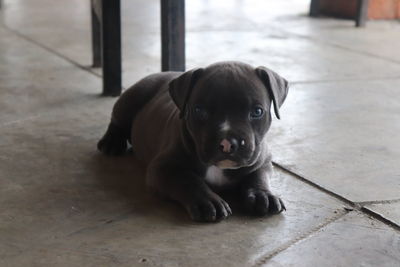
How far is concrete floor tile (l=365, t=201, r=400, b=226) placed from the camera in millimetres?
2652

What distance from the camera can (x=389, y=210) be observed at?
2730mm

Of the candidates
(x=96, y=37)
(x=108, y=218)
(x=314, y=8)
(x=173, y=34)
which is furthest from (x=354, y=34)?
(x=108, y=218)

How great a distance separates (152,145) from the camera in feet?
10.1

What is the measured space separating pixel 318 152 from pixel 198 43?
10.8 feet

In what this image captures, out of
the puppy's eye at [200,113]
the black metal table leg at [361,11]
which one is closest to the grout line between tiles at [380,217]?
the puppy's eye at [200,113]

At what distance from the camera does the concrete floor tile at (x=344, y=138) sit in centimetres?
306

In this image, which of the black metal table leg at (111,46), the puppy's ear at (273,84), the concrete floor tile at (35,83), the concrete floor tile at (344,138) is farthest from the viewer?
the black metal table leg at (111,46)

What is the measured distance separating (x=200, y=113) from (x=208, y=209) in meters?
0.35

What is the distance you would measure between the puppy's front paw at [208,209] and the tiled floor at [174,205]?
3cm

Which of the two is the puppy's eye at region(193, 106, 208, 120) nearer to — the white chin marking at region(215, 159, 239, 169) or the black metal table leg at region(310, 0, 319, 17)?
the white chin marking at region(215, 159, 239, 169)

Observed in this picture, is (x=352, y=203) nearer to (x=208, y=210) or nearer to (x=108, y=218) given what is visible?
(x=208, y=210)

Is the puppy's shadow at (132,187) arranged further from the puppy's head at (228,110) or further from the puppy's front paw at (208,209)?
the puppy's head at (228,110)

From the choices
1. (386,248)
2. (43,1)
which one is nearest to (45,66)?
(386,248)

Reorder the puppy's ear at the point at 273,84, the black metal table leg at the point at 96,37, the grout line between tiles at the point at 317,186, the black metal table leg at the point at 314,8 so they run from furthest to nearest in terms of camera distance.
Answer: the black metal table leg at the point at 314,8, the black metal table leg at the point at 96,37, the grout line between tiles at the point at 317,186, the puppy's ear at the point at 273,84
